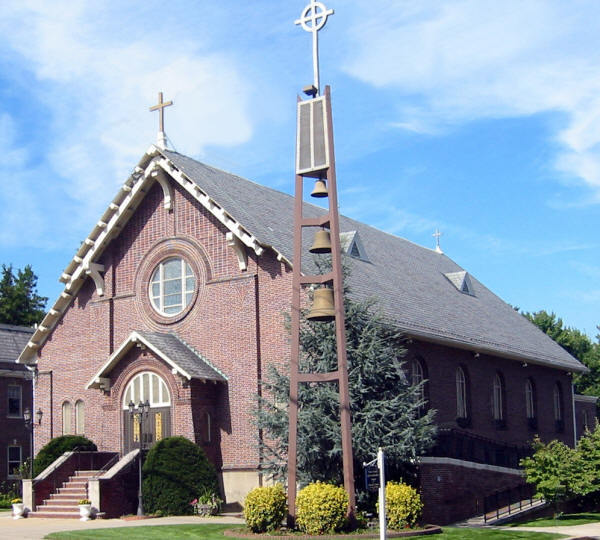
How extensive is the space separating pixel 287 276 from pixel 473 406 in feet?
32.2

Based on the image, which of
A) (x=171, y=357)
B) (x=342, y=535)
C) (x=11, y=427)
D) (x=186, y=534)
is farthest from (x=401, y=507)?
(x=11, y=427)

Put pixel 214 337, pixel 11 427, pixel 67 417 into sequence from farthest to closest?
1. pixel 11 427
2. pixel 67 417
3. pixel 214 337

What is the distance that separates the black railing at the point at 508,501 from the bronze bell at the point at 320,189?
11.4 meters

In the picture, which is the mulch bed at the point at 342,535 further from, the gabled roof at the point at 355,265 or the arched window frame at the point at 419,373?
the arched window frame at the point at 419,373

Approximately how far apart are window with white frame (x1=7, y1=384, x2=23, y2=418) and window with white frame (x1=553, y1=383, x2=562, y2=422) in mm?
25411

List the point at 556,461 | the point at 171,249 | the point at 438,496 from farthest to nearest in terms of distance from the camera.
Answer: the point at 171,249
the point at 556,461
the point at 438,496

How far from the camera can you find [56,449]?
29.9m

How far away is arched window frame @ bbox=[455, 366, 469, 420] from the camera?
33.5 m

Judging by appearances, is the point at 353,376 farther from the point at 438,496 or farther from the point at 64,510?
the point at 64,510

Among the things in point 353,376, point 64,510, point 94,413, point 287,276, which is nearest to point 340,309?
point 353,376

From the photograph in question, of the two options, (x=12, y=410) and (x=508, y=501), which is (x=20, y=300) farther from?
(x=508, y=501)

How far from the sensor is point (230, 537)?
20.4 meters

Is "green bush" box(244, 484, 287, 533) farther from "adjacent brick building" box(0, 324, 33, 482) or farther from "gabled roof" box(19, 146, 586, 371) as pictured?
"adjacent brick building" box(0, 324, 33, 482)

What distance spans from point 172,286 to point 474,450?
35.3 feet
